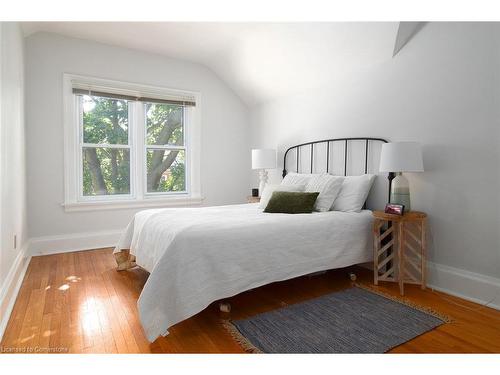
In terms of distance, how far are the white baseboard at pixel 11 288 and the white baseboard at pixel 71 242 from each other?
379 millimetres

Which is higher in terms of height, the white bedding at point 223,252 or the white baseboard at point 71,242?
→ the white bedding at point 223,252

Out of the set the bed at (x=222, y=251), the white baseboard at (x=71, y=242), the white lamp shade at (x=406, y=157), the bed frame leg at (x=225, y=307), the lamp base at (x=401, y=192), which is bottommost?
the bed frame leg at (x=225, y=307)

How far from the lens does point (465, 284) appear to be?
2.37 meters

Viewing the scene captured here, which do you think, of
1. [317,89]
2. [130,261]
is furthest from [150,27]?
[130,261]

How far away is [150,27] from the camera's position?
11.4 ft

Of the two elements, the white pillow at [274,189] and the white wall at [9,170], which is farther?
the white pillow at [274,189]

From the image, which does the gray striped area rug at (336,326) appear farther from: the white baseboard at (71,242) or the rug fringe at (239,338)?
the white baseboard at (71,242)

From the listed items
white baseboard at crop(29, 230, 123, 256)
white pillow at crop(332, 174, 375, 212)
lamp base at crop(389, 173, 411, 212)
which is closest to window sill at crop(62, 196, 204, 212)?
white baseboard at crop(29, 230, 123, 256)

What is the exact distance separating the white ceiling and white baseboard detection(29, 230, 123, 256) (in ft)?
7.52

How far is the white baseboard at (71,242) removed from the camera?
138 inches

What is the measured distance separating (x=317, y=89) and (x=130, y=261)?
2.82m

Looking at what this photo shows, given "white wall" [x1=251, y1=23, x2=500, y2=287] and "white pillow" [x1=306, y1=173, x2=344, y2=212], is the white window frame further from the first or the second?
"white wall" [x1=251, y1=23, x2=500, y2=287]

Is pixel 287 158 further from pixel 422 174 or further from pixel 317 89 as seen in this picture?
pixel 422 174

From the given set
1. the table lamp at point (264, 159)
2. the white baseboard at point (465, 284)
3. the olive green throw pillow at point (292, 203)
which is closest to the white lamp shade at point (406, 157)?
the olive green throw pillow at point (292, 203)
